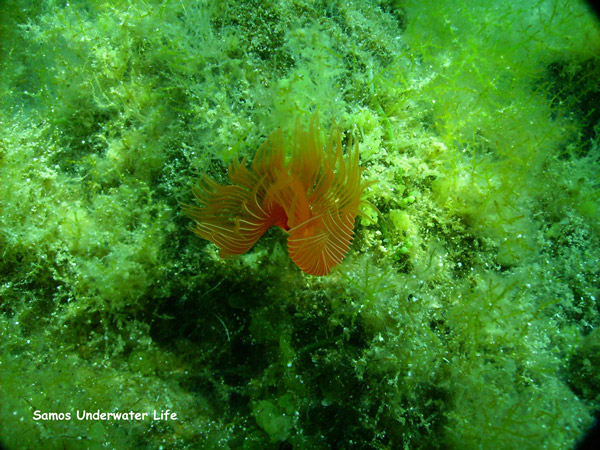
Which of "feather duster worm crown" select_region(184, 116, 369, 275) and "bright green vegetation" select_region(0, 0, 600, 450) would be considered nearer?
"feather duster worm crown" select_region(184, 116, 369, 275)

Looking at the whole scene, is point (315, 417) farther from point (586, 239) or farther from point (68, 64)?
point (68, 64)

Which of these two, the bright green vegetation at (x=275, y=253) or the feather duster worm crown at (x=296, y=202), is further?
the bright green vegetation at (x=275, y=253)

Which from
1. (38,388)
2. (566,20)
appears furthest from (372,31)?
Result: (38,388)

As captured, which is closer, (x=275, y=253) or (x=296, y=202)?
(x=296, y=202)

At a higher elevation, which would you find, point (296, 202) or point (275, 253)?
point (296, 202)
